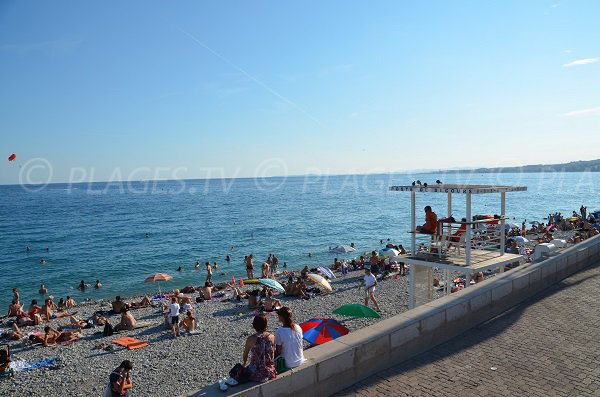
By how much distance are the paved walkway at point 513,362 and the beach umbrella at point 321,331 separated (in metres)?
2.88

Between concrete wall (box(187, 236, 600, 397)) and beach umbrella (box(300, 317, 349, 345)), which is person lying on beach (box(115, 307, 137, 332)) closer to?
beach umbrella (box(300, 317, 349, 345))

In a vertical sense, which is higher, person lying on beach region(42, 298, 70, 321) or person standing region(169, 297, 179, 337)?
person standing region(169, 297, 179, 337)

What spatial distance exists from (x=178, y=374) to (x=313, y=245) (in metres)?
36.3

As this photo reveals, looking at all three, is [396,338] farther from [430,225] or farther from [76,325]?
[76,325]

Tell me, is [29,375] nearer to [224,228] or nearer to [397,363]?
[397,363]

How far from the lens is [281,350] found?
5.39 meters

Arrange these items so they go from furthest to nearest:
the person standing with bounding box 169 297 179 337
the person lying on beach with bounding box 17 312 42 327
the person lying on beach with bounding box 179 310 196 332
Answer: the person lying on beach with bounding box 17 312 42 327 < the person lying on beach with bounding box 179 310 196 332 < the person standing with bounding box 169 297 179 337

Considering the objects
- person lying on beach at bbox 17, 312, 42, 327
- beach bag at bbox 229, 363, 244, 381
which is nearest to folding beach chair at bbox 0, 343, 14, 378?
person lying on beach at bbox 17, 312, 42, 327

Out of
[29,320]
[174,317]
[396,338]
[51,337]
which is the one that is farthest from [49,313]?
[396,338]

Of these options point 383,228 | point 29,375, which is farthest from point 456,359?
point 383,228

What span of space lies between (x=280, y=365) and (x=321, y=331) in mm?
4254

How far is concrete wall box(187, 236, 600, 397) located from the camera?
5203 millimetres

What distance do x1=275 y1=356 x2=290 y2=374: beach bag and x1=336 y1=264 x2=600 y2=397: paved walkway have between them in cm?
88

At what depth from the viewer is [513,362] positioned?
6.28 metres
